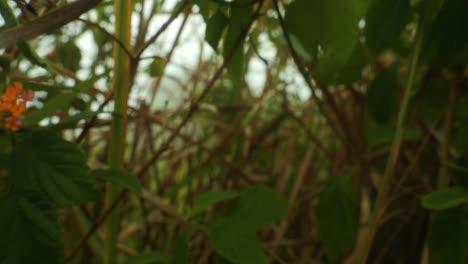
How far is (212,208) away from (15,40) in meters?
0.50

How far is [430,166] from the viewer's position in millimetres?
708

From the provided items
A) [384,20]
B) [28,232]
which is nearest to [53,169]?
[28,232]

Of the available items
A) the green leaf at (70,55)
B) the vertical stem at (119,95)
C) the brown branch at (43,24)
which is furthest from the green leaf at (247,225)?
the green leaf at (70,55)

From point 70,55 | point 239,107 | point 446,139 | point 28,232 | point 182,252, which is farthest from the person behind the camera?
point 239,107

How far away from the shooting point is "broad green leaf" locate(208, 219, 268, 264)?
38 cm

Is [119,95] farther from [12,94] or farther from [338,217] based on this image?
[338,217]

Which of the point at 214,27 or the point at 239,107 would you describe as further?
the point at 239,107

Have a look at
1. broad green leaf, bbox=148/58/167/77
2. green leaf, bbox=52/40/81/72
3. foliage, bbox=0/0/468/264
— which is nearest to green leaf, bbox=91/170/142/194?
foliage, bbox=0/0/468/264

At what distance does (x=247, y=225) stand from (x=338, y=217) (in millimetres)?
126

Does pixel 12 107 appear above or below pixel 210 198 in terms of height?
above

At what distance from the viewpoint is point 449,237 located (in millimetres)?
416

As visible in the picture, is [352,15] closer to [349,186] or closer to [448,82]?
[349,186]

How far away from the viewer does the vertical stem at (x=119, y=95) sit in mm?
426

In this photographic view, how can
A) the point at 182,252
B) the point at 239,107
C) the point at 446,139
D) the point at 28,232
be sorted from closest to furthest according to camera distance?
the point at 28,232, the point at 182,252, the point at 446,139, the point at 239,107
